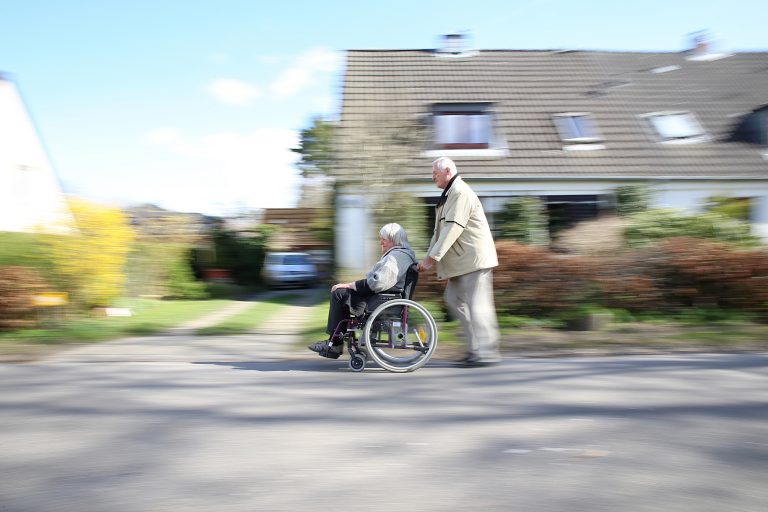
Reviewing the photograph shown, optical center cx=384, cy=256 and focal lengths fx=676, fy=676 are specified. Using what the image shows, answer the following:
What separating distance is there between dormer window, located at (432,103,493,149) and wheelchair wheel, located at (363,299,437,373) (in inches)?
516

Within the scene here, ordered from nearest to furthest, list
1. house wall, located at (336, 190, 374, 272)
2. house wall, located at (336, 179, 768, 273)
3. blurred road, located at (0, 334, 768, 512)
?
blurred road, located at (0, 334, 768, 512) < house wall, located at (336, 190, 374, 272) < house wall, located at (336, 179, 768, 273)

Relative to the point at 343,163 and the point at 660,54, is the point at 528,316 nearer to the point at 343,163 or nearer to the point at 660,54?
the point at 343,163

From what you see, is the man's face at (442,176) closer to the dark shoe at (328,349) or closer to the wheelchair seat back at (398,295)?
the wheelchair seat back at (398,295)

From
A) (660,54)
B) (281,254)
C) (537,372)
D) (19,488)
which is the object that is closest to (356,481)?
(19,488)

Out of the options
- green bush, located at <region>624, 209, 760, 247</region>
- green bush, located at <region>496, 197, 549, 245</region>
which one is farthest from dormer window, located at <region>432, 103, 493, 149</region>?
green bush, located at <region>624, 209, 760, 247</region>

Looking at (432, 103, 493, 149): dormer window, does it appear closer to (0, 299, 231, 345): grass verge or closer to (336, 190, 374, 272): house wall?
(336, 190, 374, 272): house wall

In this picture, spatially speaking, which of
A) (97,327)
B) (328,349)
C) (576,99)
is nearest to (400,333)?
(328,349)

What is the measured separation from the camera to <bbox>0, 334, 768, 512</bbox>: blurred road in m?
2.97

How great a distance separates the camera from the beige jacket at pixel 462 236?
5984 mm

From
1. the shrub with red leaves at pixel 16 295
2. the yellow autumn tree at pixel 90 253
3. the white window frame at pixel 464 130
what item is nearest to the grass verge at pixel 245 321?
the yellow autumn tree at pixel 90 253

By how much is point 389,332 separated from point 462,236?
3.60 ft

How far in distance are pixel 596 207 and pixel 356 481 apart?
16051mm

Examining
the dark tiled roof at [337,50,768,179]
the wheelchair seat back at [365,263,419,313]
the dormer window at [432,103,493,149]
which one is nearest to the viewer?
the wheelchair seat back at [365,263,419,313]

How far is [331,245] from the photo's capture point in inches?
771
